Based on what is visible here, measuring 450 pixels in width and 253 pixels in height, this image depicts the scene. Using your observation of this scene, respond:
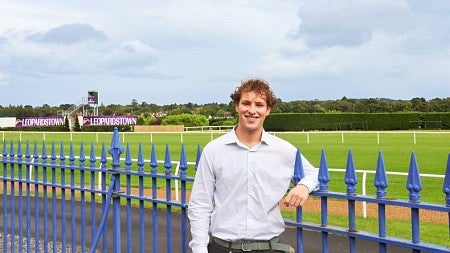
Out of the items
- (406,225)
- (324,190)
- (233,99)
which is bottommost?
(406,225)

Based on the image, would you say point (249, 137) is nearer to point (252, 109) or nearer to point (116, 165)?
point (252, 109)

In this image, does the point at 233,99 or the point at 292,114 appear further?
the point at 292,114

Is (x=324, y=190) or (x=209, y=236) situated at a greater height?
(x=324, y=190)

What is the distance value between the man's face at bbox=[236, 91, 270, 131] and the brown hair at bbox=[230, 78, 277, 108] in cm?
2

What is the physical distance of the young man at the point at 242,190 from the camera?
12.6ft

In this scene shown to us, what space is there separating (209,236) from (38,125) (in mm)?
77479

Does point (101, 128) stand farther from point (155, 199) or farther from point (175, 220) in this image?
point (155, 199)

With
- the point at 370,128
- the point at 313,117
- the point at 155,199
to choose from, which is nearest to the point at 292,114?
the point at 313,117

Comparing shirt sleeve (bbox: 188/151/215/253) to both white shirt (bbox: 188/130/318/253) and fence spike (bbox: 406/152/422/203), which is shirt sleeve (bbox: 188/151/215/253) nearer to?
white shirt (bbox: 188/130/318/253)

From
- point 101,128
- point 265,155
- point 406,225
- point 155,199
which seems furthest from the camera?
point 101,128

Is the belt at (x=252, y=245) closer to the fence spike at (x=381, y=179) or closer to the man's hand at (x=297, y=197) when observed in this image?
the man's hand at (x=297, y=197)

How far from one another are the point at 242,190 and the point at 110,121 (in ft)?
249

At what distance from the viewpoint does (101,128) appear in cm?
7575

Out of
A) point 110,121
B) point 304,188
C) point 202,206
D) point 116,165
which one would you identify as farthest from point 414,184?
point 110,121
